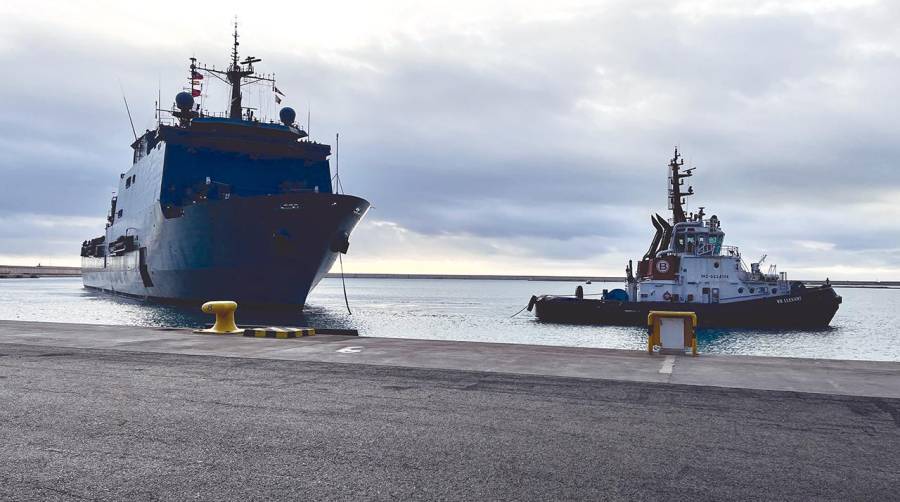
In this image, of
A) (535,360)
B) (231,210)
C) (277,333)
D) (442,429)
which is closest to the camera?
(442,429)

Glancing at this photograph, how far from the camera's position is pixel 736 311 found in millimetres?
38156

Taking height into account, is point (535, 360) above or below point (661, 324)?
below

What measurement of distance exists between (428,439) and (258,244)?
32706mm

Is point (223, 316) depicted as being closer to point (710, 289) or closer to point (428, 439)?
point (428, 439)

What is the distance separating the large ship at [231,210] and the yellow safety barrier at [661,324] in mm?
25706

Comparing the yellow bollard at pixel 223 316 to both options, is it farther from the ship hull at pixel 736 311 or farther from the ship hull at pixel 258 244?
the ship hull at pixel 736 311

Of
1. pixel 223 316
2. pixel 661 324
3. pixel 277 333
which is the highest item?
pixel 661 324

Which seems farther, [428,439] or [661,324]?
[661,324]

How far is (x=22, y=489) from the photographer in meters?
4.85

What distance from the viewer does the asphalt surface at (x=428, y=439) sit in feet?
16.4

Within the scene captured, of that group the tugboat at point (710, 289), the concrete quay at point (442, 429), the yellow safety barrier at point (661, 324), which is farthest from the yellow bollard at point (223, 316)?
the tugboat at point (710, 289)

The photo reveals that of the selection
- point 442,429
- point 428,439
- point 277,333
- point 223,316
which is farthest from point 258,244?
point 428,439

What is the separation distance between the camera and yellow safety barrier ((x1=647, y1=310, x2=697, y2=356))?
13508 mm

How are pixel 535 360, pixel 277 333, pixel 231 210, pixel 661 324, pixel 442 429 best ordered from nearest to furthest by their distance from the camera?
pixel 442 429, pixel 535 360, pixel 661 324, pixel 277 333, pixel 231 210
